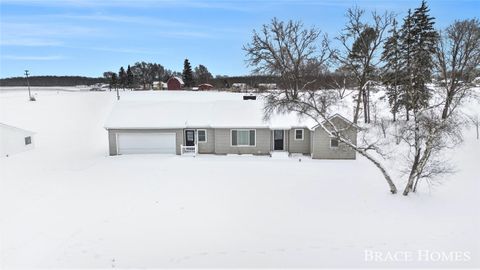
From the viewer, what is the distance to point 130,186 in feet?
50.8

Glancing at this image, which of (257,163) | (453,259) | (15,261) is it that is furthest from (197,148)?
(453,259)

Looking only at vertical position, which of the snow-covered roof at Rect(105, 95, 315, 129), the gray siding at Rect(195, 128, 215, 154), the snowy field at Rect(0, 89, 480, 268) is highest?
the snow-covered roof at Rect(105, 95, 315, 129)

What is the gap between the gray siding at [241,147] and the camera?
888 inches

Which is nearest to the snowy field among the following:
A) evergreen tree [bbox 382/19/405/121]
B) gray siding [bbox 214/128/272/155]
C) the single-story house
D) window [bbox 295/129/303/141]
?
gray siding [bbox 214/128/272/155]

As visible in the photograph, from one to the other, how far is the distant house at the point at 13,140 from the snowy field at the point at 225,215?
3.44m

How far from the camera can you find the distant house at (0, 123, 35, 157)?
2283cm

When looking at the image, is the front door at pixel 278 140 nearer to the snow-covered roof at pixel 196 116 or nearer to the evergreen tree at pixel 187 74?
the snow-covered roof at pixel 196 116

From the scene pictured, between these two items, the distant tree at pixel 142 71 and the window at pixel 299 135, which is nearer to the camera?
the window at pixel 299 135

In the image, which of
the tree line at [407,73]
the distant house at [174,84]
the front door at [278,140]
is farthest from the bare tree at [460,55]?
the distant house at [174,84]

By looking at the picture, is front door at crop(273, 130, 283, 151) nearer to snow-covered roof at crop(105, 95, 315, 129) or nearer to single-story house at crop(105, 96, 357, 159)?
single-story house at crop(105, 96, 357, 159)

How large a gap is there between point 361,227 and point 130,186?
10152 mm

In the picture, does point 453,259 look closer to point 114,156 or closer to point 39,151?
point 114,156

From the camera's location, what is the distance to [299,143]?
22.6 m

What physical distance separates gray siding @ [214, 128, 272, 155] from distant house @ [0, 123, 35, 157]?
47.3 ft
